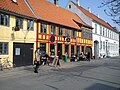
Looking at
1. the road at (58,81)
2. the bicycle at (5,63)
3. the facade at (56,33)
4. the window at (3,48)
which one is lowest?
the road at (58,81)

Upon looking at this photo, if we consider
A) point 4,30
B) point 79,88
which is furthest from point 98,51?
point 79,88

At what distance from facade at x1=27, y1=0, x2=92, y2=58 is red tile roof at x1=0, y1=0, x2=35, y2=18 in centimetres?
117

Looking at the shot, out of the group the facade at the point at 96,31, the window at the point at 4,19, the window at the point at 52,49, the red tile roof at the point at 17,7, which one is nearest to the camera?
the window at the point at 4,19

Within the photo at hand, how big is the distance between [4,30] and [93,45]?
28.5m

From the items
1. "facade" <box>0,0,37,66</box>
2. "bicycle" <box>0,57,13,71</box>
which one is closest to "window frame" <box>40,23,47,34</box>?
"facade" <box>0,0,37,66</box>

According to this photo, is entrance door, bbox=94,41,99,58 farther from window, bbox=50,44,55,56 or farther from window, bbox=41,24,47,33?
window, bbox=41,24,47,33

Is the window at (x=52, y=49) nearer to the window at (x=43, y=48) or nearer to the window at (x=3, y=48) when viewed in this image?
the window at (x=43, y=48)

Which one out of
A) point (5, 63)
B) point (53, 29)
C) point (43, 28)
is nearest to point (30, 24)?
point (43, 28)

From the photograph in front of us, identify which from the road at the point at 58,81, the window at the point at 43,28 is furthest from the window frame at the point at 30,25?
the road at the point at 58,81

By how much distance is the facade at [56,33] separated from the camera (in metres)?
26.6

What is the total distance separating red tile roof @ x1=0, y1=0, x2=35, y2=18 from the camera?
20888 mm

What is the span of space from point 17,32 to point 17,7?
2.66 meters

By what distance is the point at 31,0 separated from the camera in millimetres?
28812

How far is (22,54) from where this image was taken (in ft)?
75.1
